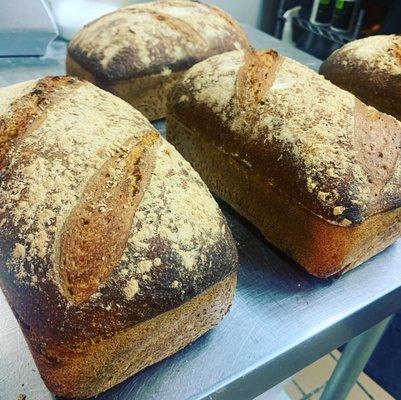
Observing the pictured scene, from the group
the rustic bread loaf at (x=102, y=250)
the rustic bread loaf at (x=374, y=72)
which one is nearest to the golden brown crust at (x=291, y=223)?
the rustic bread loaf at (x=102, y=250)

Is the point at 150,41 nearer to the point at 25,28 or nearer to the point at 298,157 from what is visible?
the point at 25,28

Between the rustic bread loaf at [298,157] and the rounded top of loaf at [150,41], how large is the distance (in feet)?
1.04

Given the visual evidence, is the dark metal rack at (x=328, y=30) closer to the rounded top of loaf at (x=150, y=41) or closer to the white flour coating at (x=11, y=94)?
the rounded top of loaf at (x=150, y=41)

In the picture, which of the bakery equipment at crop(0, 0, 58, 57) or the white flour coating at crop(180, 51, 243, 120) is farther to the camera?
the bakery equipment at crop(0, 0, 58, 57)

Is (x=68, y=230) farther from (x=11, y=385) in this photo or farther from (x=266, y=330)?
(x=266, y=330)

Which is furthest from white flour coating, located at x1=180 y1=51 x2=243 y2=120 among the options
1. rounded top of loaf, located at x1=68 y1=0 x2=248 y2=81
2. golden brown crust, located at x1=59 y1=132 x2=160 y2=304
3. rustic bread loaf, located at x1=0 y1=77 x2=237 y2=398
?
golden brown crust, located at x1=59 y1=132 x2=160 y2=304

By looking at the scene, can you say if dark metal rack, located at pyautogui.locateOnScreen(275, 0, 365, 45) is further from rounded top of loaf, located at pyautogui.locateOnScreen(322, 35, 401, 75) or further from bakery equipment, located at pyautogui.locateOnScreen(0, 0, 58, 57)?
bakery equipment, located at pyautogui.locateOnScreen(0, 0, 58, 57)

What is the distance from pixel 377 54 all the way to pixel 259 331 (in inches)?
46.2

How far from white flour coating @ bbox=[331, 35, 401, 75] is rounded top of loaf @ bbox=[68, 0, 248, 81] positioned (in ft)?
1.41

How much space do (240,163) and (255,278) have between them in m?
0.31

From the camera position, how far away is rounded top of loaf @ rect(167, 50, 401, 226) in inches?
44.5

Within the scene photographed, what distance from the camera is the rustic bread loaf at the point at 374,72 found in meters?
1.69

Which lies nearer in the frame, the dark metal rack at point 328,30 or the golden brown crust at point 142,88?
the golden brown crust at point 142,88

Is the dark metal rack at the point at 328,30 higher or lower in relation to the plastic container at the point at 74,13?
lower
